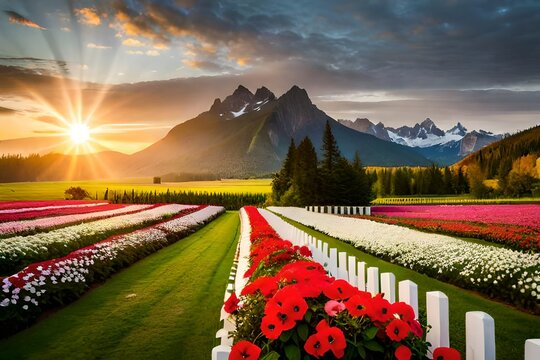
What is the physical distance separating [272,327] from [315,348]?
1.11 feet

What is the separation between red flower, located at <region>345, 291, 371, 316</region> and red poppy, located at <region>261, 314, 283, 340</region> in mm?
509

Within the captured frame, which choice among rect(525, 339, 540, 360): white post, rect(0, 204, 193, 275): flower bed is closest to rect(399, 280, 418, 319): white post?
rect(525, 339, 540, 360): white post

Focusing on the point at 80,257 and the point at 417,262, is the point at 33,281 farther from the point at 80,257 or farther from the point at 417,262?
the point at 417,262

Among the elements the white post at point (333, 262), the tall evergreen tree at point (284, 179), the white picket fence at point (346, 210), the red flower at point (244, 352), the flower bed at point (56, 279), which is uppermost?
the tall evergreen tree at point (284, 179)

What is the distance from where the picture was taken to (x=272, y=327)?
2785 mm

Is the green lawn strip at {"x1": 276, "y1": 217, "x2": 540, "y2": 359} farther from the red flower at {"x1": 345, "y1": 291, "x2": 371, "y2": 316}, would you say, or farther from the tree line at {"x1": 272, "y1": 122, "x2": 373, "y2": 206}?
the tree line at {"x1": 272, "y1": 122, "x2": 373, "y2": 206}

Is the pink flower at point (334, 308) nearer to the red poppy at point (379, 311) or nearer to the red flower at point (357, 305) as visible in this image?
the red flower at point (357, 305)

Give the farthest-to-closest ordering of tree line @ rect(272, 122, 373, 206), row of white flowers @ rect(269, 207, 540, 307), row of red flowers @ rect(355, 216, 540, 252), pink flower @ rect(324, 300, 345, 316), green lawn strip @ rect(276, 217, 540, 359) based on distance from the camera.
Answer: tree line @ rect(272, 122, 373, 206) → row of red flowers @ rect(355, 216, 540, 252) → row of white flowers @ rect(269, 207, 540, 307) → green lawn strip @ rect(276, 217, 540, 359) → pink flower @ rect(324, 300, 345, 316)

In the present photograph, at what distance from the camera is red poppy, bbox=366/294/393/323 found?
269 centimetres

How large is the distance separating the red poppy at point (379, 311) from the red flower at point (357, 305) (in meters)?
0.04

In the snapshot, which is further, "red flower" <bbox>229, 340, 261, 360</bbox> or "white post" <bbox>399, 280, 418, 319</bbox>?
"white post" <bbox>399, 280, 418, 319</bbox>

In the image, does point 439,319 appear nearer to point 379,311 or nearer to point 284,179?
point 379,311

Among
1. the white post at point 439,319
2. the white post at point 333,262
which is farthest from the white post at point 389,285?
the white post at point 333,262

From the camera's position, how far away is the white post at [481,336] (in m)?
2.56
